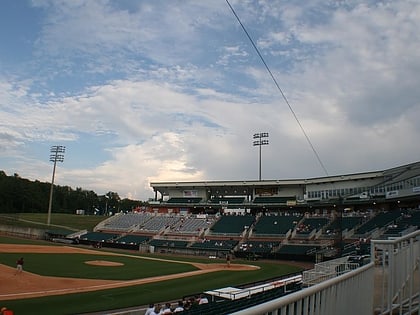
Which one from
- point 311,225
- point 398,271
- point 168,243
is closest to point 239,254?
point 311,225

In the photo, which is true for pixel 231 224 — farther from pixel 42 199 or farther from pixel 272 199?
pixel 42 199

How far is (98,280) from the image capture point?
1122 inches

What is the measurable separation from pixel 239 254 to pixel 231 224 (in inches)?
518

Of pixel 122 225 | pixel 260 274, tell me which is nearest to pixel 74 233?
pixel 122 225

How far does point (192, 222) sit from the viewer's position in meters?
69.0

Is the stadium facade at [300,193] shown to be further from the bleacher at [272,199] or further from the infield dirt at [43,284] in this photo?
the infield dirt at [43,284]

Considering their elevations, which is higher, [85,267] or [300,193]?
[300,193]

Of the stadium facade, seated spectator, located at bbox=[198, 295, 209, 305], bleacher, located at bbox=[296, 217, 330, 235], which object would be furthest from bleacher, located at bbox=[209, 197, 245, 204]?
seated spectator, located at bbox=[198, 295, 209, 305]

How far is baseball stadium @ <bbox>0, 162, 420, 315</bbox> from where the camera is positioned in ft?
22.5

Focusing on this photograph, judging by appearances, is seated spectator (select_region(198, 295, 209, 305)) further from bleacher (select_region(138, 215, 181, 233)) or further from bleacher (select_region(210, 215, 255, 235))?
bleacher (select_region(138, 215, 181, 233))

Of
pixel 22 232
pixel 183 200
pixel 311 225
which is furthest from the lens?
pixel 183 200

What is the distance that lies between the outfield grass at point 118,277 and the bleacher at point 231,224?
2049cm

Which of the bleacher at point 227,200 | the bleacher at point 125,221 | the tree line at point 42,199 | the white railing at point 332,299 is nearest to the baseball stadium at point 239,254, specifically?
the white railing at point 332,299

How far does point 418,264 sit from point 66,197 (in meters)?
143
